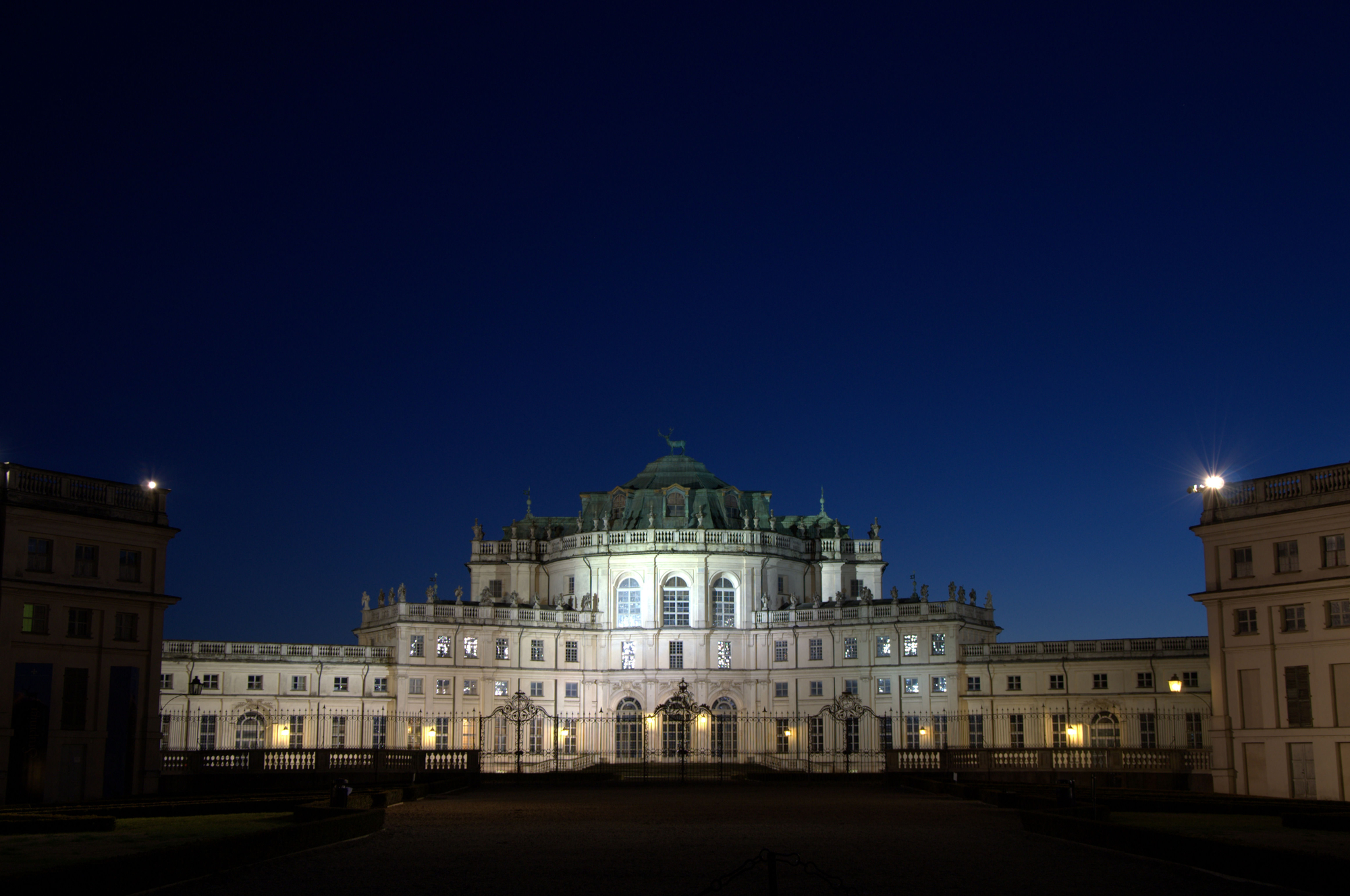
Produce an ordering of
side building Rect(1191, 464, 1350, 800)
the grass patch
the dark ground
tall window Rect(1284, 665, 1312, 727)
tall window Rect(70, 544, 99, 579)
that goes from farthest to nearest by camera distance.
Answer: tall window Rect(70, 544, 99, 579) < tall window Rect(1284, 665, 1312, 727) < side building Rect(1191, 464, 1350, 800) < the grass patch < the dark ground

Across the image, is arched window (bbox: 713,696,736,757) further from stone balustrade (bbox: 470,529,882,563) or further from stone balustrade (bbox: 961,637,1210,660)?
stone balustrade (bbox: 961,637,1210,660)

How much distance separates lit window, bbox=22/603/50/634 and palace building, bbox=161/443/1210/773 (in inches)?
1110

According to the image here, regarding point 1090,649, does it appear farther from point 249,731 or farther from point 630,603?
point 249,731

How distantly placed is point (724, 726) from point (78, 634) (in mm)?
46182

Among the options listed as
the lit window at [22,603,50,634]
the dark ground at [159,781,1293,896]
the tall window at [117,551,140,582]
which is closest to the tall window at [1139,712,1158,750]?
the dark ground at [159,781,1293,896]

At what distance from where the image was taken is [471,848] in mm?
27281

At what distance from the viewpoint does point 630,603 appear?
3413 inches

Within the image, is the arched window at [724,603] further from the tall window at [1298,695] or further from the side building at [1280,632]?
the tall window at [1298,695]

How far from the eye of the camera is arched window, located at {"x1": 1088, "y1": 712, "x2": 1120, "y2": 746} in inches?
2835

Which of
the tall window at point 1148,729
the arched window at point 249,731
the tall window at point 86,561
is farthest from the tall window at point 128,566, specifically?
the tall window at point 1148,729

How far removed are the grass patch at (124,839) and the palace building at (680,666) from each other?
124 ft

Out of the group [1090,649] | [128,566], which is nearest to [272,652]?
[128,566]

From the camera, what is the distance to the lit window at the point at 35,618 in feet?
141

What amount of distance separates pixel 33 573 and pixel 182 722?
105 ft
